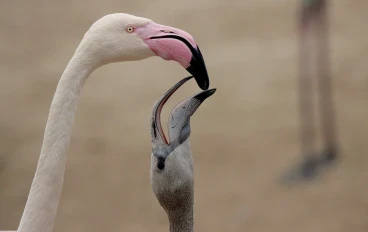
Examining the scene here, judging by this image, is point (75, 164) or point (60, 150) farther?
point (75, 164)

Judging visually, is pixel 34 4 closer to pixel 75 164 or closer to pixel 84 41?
pixel 75 164

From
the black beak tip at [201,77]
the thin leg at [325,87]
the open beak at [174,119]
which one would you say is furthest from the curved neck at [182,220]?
the thin leg at [325,87]

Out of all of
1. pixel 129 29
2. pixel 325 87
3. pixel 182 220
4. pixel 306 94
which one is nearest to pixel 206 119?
pixel 306 94

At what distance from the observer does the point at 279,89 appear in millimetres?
4375

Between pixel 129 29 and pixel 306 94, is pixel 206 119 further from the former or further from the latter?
pixel 129 29

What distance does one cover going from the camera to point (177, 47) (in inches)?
72.2

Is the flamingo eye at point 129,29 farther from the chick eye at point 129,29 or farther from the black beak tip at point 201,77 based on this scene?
the black beak tip at point 201,77

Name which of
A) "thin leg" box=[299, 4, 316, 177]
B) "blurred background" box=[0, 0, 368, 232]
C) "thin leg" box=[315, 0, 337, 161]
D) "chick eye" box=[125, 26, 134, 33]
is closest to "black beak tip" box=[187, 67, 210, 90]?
"chick eye" box=[125, 26, 134, 33]

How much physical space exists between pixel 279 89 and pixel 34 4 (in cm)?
162

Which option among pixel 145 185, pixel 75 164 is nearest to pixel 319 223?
pixel 145 185

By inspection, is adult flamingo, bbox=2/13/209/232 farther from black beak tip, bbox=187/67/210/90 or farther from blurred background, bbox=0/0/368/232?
blurred background, bbox=0/0/368/232

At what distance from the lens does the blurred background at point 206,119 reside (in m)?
3.71

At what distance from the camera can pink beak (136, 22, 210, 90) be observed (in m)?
1.83

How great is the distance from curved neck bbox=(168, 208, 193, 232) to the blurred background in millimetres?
1868
